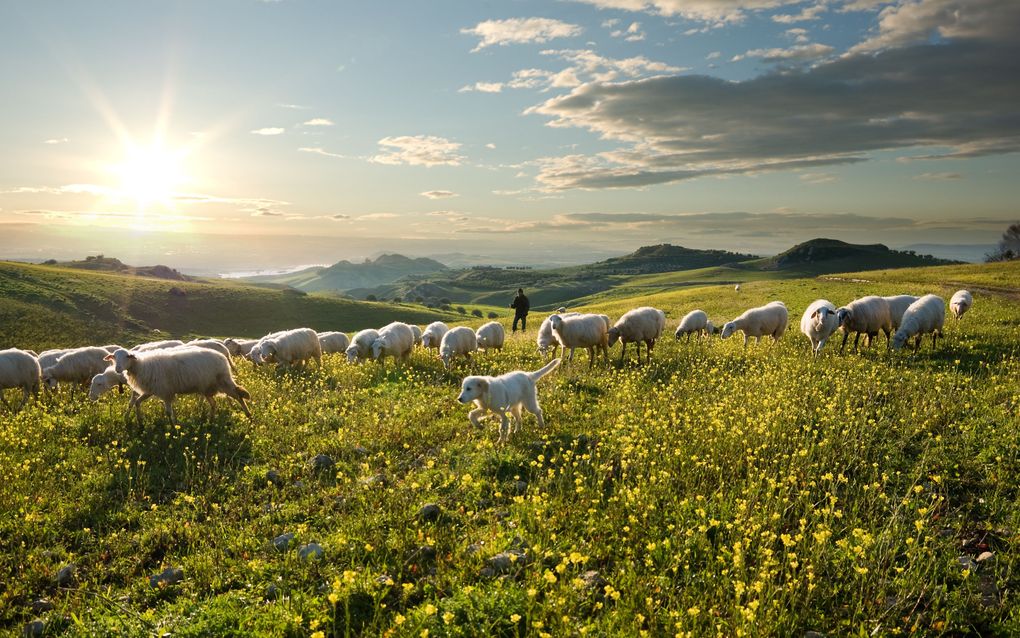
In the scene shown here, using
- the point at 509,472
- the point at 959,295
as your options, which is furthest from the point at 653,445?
the point at 959,295

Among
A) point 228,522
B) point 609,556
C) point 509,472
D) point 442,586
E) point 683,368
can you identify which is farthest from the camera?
point 683,368

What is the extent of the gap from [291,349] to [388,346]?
3.94 metres

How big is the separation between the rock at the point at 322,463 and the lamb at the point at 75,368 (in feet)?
42.3

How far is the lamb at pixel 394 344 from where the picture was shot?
2042 cm

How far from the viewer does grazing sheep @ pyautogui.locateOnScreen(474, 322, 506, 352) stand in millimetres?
23469

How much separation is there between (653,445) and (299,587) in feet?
19.9

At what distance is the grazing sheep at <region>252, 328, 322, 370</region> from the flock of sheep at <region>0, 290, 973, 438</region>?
4 centimetres

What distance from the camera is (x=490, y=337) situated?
77.5 feet

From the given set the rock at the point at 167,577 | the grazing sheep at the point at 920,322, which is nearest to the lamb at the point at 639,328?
the grazing sheep at the point at 920,322

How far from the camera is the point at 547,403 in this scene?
40.7ft

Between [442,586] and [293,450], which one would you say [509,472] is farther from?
[293,450]

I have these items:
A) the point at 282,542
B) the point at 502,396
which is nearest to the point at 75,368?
the point at 282,542

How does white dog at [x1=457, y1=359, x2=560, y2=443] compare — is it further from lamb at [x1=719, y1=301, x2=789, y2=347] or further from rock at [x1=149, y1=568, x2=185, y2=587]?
lamb at [x1=719, y1=301, x2=789, y2=347]

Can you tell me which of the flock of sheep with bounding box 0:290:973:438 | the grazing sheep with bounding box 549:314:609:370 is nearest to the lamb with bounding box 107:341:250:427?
the flock of sheep with bounding box 0:290:973:438
